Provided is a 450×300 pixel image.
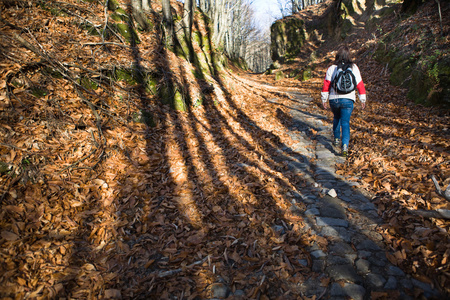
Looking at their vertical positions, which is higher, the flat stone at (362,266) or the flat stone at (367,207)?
the flat stone at (367,207)

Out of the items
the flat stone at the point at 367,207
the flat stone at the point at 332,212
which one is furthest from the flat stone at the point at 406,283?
the flat stone at the point at 367,207

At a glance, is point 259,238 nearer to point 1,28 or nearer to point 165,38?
point 1,28

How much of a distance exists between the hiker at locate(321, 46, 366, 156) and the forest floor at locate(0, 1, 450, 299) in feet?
2.70

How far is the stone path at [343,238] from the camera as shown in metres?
2.11

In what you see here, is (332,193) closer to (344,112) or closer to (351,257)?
(351,257)

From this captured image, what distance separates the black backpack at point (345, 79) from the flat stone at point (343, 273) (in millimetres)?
3455

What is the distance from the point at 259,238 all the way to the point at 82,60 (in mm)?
5056

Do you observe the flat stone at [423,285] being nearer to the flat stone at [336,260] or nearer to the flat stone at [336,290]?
the flat stone at [336,260]

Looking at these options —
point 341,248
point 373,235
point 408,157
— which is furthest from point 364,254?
point 408,157

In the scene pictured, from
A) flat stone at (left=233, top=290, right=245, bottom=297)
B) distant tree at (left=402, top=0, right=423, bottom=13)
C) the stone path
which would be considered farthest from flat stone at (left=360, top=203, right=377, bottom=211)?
distant tree at (left=402, top=0, right=423, bottom=13)

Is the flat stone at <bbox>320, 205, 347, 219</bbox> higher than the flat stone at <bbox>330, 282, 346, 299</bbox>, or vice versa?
the flat stone at <bbox>320, 205, 347, 219</bbox>

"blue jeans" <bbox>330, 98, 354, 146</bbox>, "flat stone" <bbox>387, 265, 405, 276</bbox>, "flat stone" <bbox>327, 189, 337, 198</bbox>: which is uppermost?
"blue jeans" <bbox>330, 98, 354, 146</bbox>

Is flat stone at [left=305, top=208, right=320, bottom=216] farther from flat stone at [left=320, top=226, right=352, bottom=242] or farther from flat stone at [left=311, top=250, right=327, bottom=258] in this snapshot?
flat stone at [left=311, top=250, right=327, bottom=258]

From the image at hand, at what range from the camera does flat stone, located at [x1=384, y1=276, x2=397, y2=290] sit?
6.78 feet
